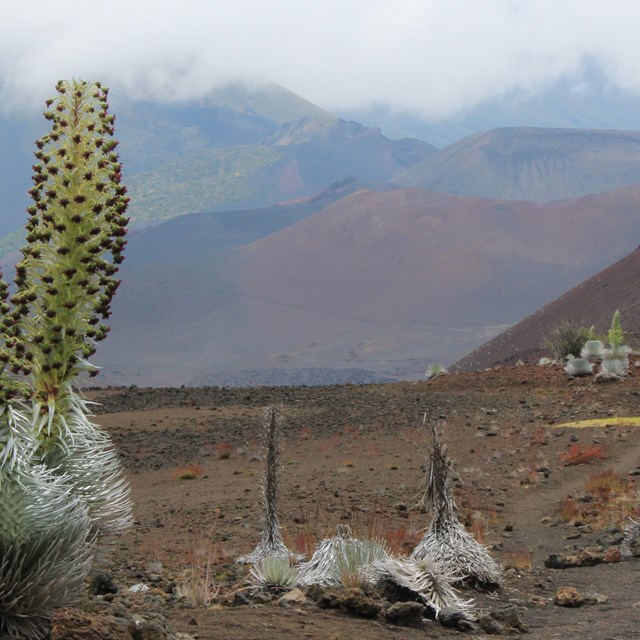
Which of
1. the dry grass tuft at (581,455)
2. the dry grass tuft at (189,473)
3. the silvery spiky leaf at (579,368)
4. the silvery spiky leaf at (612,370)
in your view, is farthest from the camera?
the silvery spiky leaf at (579,368)

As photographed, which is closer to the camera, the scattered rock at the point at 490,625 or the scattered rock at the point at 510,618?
the scattered rock at the point at 490,625

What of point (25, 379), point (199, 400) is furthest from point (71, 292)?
point (199, 400)

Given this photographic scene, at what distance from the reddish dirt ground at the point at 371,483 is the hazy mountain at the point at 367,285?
81808 millimetres

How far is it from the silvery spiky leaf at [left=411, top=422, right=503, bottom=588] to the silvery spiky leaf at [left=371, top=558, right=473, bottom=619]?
50cm

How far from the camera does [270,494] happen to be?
8.77 metres

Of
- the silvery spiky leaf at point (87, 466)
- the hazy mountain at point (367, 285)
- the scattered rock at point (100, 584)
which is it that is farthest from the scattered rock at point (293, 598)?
the hazy mountain at point (367, 285)

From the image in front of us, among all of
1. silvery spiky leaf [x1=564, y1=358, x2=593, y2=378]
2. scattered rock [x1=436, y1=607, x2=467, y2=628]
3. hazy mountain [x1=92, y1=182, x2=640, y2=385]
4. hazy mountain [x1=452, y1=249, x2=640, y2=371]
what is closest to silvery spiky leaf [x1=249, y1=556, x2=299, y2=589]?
scattered rock [x1=436, y1=607, x2=467, y2=628]

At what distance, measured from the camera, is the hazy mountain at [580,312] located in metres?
53.3

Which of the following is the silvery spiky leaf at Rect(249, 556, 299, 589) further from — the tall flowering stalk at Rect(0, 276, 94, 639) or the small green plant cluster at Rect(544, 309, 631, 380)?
the small green plant cluster at Rect(544, 309, 631, 380)

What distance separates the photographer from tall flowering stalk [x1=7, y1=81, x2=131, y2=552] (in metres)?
4.63

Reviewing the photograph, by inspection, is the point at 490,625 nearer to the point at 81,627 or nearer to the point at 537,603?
the point at 537,603

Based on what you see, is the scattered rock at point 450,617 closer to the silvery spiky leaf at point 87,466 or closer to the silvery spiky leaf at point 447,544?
the silvery spiky leaf at point 447,544

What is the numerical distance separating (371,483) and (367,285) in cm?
11988

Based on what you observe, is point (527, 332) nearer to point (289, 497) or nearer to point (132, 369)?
point (289, 497)
